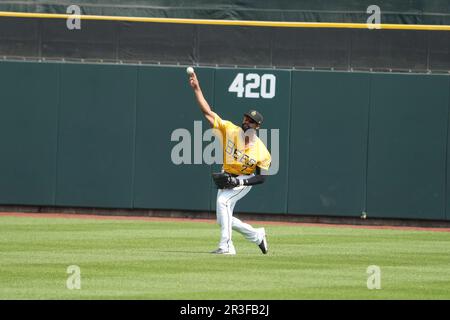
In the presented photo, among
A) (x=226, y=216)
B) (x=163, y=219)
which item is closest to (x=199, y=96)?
(x=226, y=216)

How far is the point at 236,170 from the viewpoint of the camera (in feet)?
48.9

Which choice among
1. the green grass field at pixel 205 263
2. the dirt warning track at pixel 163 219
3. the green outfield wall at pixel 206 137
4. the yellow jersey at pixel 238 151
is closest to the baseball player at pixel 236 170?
the yellow jersey at pixel 238 151

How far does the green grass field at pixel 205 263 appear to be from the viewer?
10.9m

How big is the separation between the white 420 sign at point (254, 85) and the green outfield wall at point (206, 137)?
19mm

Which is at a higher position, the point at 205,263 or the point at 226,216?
the point at 226,216

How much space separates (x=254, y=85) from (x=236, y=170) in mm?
7458

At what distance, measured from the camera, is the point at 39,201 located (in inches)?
877

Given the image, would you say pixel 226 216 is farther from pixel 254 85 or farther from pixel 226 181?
pixel 254 85

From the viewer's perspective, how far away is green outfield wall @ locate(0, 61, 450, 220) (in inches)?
859

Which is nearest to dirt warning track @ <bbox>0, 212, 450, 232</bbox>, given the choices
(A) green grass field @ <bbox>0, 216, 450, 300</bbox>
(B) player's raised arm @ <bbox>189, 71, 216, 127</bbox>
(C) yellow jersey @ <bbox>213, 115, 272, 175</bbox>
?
(A) green grass field @ <bbox>0, 216, 450, 300</bbox>

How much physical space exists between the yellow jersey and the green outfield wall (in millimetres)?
6875

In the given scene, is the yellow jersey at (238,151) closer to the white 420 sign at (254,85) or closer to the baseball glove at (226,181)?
the baseball glove at (226,181)
